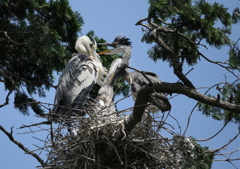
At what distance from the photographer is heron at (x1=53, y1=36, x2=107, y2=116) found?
4.52m

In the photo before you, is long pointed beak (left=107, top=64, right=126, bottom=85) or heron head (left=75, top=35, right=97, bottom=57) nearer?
long pointed beak (left=107, top=64, right=126, bottom=85)

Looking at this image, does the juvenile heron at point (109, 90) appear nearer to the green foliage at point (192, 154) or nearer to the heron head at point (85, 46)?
the heron head at point (85, 46)

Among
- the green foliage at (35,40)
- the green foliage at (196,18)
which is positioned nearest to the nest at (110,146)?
the green foliage at (196,18)

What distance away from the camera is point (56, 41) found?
4.39 meters

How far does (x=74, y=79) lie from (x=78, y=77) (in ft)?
0.18

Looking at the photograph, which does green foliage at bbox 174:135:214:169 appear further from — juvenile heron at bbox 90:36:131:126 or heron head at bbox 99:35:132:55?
heron head at bbox 99:35:132:55

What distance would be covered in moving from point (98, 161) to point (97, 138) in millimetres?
263

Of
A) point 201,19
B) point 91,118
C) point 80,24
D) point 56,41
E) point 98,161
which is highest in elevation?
point 80,24

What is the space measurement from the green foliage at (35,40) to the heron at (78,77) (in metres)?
0.21

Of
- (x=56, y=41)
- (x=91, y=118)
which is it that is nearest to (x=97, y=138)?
(x=91, y=118)

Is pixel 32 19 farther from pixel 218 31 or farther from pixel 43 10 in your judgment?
pixel 218 31

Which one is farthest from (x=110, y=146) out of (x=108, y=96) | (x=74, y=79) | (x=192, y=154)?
(x=74, y=79)

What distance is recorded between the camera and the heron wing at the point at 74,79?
4555 millimetres

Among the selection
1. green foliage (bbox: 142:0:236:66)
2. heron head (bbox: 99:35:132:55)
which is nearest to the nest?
green foliage (bbox: 142:0:236:66)
